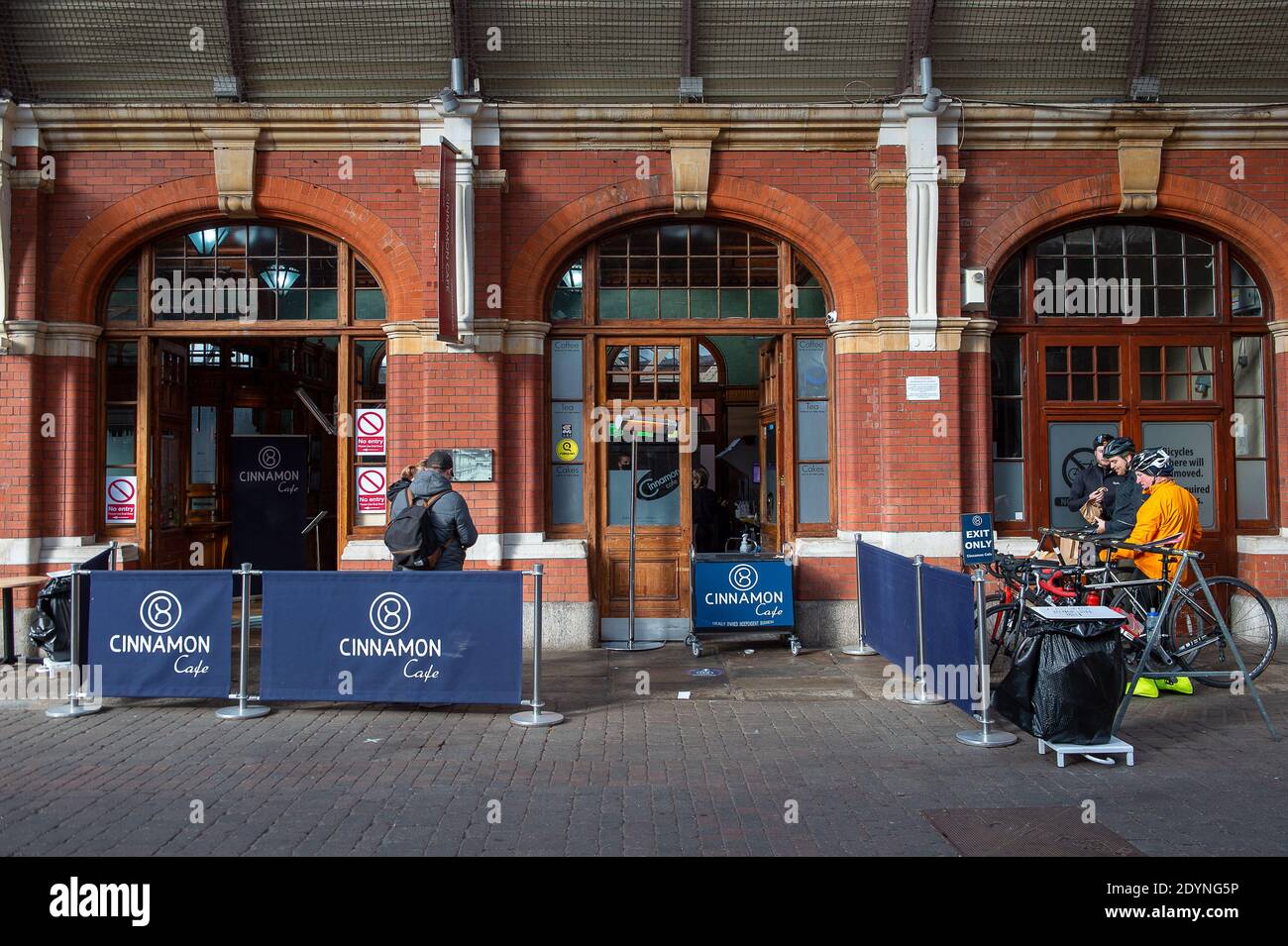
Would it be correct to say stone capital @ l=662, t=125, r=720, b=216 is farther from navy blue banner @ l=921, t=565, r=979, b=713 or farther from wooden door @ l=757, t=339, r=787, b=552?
navy blue banner @ l=921, t=565, r=979, b=713

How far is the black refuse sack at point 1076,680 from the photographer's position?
20.4 feet

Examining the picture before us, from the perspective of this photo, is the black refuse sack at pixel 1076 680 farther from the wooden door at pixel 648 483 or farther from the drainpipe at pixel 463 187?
the drainpipe at pixel 463 187

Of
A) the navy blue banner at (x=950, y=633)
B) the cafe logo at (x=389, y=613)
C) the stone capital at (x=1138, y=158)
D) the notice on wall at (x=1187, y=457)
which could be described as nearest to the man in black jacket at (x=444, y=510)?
the cafe logo at (x=389, y=613)

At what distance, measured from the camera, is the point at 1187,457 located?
10.7m

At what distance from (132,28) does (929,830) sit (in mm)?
10321

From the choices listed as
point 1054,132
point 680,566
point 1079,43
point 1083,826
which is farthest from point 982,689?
point 1079,43

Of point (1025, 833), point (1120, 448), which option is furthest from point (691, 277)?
point (1025, 833)

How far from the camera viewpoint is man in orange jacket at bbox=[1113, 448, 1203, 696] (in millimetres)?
8227

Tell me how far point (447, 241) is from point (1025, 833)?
722cm

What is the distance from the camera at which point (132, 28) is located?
33.0 feet

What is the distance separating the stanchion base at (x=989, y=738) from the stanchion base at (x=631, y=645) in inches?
156

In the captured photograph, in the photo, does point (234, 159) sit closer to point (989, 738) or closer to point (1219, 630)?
point (989, 738)

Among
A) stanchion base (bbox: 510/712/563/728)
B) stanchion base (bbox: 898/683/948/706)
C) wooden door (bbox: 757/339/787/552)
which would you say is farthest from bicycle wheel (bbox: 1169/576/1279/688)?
stanchion base (bbox: 510/712/563/728)

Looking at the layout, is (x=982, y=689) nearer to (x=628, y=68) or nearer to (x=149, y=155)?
(x=628, y=68)
